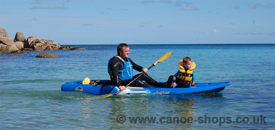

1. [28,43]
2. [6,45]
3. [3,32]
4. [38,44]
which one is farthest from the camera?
[28,43]

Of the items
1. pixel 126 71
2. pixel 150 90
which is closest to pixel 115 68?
pixel 126 71

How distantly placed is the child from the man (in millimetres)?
629

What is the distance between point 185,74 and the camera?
9.09 meters

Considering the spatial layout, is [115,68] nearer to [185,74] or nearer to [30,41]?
[185,74]

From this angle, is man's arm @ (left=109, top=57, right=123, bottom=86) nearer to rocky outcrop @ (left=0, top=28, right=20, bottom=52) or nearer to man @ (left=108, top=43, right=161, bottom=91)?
man @ (left=108, top=43, right=161, bottom=91)

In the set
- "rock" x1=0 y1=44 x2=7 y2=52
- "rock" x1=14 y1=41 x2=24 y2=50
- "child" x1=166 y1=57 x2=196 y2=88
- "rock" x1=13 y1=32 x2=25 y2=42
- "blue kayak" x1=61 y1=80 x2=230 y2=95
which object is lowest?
"blue kayak" x1=61 y1=80 x2=230 y2=95

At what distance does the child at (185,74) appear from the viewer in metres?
9.06

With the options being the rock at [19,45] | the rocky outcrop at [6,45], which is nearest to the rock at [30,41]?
the rock at [19,45]

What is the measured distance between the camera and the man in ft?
29.2

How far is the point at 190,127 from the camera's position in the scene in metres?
5.89

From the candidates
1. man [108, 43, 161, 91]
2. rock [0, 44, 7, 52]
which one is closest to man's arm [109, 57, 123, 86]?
man [108, 43, 161, 91]

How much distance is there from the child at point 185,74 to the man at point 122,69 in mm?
629

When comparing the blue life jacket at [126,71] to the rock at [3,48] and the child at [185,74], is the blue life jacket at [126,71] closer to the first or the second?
the child at [185,74]

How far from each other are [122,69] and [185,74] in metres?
1.90
